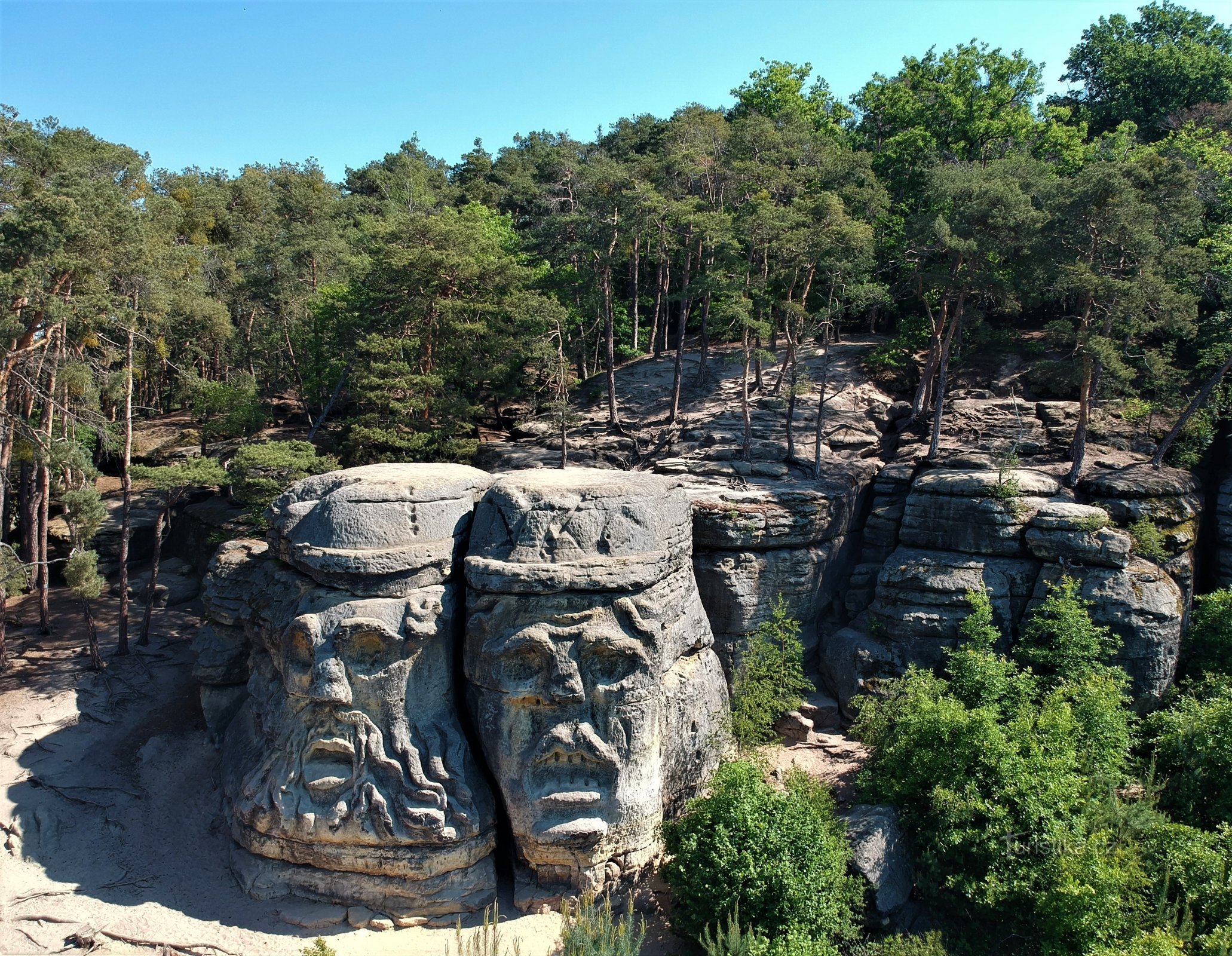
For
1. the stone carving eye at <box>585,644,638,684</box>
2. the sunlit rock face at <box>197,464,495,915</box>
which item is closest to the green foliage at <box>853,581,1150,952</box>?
the stone carving eye at <box>585,644,638,684</box>

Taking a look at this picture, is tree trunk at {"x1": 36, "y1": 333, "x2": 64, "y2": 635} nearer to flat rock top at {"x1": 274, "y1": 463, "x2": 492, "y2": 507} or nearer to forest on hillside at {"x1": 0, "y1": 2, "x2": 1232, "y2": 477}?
forest on hillside at {"x1": 0, "y1": 2, "x2": 1232, "y2": 477}

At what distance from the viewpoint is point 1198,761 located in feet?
43.4

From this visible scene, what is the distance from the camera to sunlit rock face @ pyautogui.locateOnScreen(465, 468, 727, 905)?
1258 cm

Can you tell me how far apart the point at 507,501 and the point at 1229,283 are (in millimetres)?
19095

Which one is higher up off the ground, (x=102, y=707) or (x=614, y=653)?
(x=614, y=653)

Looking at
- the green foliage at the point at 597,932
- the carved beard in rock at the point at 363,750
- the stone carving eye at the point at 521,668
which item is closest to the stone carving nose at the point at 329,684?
the carved beard in rock at the point at 363,750

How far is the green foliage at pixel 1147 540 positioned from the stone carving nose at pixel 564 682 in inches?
498

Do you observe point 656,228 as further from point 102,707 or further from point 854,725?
point 102,707

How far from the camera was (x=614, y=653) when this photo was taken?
41.6 feet

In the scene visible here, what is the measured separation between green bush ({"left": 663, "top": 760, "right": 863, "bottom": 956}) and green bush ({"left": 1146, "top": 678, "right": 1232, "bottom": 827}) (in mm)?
6096

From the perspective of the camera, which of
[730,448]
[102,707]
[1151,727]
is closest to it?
[1151,727]

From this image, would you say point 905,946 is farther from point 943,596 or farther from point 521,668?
point 943,596

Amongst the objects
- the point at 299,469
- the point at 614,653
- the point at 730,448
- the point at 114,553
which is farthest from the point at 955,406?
the point at 114,553

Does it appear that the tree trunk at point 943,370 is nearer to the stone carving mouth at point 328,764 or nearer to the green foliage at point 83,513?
the stone carving mouth at point 328,764
